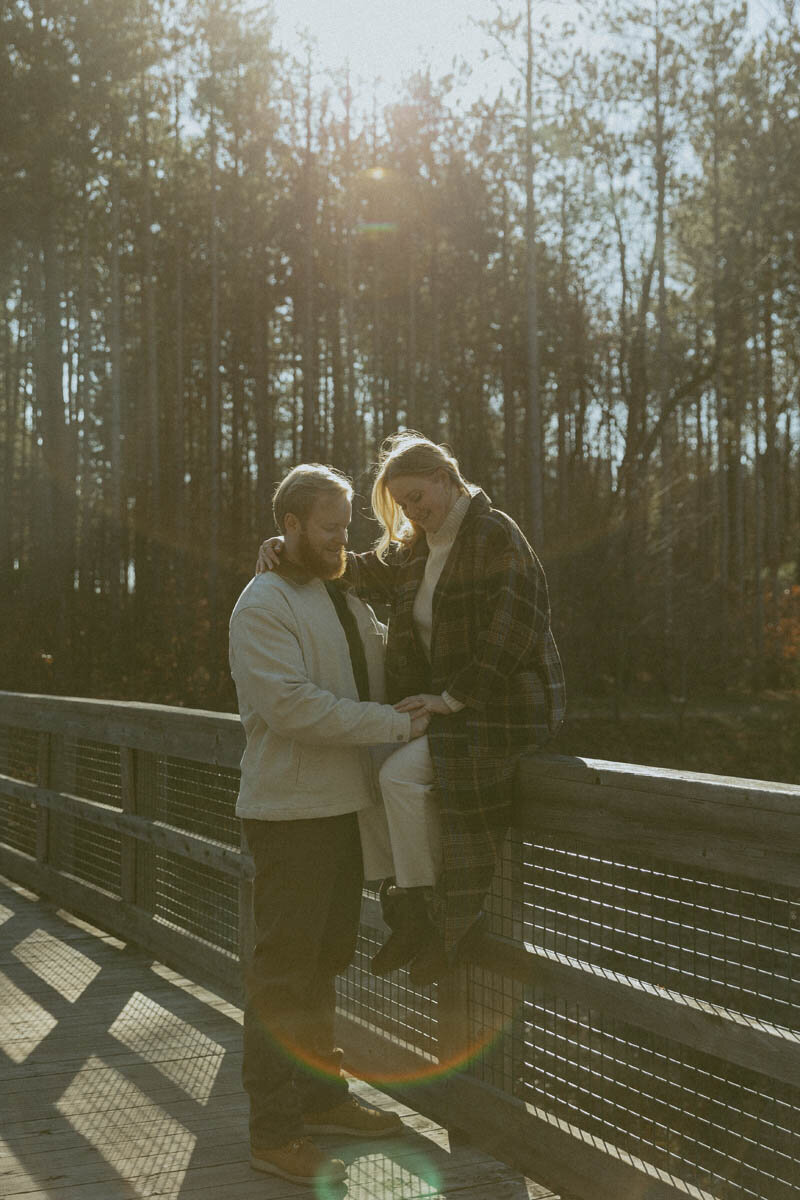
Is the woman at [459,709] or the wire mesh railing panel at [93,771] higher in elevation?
the woman at [459,709]

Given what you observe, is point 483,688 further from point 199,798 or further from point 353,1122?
point 199,798


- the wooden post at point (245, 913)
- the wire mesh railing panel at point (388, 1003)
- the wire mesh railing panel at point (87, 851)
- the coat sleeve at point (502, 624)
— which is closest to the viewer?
the coat sleeve at point (502, 624)

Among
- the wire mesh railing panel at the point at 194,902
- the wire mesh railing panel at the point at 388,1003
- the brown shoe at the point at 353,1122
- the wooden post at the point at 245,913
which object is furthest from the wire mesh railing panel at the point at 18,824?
the brown shoe at the point at 353,1122

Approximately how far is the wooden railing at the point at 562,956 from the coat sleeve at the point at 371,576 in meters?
0.74

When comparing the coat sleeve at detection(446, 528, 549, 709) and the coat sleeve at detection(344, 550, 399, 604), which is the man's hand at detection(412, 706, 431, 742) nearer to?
the coat sleeve at detection(446, 528, 549, 709)

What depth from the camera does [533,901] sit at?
383 centimetres

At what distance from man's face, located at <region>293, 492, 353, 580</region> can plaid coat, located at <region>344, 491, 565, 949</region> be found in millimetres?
323

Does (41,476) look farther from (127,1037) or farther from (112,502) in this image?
(127,1037)

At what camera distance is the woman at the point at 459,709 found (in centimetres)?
343

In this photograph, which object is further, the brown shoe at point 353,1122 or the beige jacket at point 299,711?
the brown shoe at point 353,1122

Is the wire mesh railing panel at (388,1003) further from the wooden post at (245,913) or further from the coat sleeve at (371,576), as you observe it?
the coat sleeve at (371,576)

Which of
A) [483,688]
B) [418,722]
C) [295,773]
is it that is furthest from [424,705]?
[295,773]

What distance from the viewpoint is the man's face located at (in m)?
3.63

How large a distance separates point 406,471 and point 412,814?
935mm
